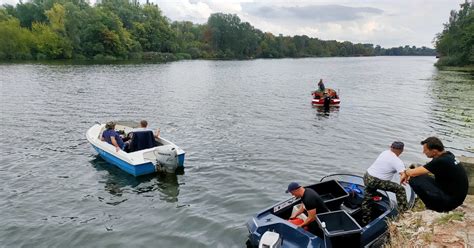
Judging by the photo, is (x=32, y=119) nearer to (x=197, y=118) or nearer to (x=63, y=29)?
(x=197, y=118)

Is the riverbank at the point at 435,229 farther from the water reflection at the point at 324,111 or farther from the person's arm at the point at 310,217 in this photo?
the water reflection at the point at 324,111

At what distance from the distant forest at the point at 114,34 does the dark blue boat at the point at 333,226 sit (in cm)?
8921

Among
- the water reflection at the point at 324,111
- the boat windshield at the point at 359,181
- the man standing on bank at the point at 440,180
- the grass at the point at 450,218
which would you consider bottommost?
the water reflection at the point at 324,111

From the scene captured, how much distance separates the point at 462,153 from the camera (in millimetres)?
18844

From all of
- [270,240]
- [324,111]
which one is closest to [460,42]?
[324,111]

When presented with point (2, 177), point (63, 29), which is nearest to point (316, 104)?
point (2, 177)

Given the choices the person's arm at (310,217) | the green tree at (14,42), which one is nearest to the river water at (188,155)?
the person's arm at (310,217)

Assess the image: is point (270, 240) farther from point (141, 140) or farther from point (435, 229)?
point (141, 140)

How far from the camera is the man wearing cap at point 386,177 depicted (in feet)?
30.2

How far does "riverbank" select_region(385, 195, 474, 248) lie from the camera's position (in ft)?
22.7

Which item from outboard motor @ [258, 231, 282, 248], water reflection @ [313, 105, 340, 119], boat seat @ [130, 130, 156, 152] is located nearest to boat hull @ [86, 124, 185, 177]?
boat seat @ [130, 130, 156, 152]

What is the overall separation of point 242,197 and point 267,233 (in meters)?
4.58

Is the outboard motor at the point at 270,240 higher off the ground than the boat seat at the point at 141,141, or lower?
lower

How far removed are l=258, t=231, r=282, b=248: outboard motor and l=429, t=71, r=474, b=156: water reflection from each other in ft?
48.9
